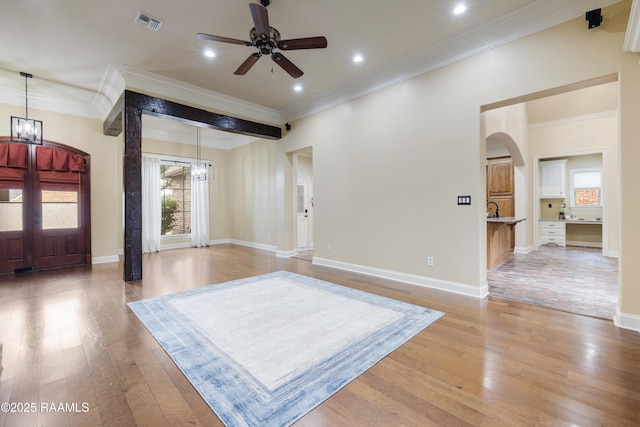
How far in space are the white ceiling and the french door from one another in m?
1.06

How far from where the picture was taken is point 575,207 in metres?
7.81

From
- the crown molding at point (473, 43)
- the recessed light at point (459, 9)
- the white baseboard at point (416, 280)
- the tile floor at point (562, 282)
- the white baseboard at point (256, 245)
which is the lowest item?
the tile floor at point (562, 282)

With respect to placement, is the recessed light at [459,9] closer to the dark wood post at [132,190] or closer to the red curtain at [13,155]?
the dark wood post at [132,190]

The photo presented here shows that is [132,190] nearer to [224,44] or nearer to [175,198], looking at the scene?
[224,44]

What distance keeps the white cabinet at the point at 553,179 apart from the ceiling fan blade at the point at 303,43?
28.3 ft

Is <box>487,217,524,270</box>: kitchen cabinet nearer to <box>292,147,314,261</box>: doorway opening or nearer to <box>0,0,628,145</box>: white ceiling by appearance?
<box>0,0,628,145</box>: white ceiling

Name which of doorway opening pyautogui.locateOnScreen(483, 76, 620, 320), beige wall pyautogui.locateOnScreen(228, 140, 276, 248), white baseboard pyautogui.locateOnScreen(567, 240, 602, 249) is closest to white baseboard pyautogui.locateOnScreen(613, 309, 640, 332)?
doorway opening pyautogui.locateOnScreen(483, 76, 620, 320)

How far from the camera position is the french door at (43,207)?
490 centimetres

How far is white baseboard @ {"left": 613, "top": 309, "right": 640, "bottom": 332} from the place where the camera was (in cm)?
255

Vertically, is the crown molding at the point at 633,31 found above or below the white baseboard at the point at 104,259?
above

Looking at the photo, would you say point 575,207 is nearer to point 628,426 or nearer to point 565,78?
point 565,78

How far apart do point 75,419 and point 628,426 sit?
306 cm

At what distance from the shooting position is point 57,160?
17.4 feet

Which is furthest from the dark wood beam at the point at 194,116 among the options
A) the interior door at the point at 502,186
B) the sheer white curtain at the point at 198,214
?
the interior door at the point at 502,186
